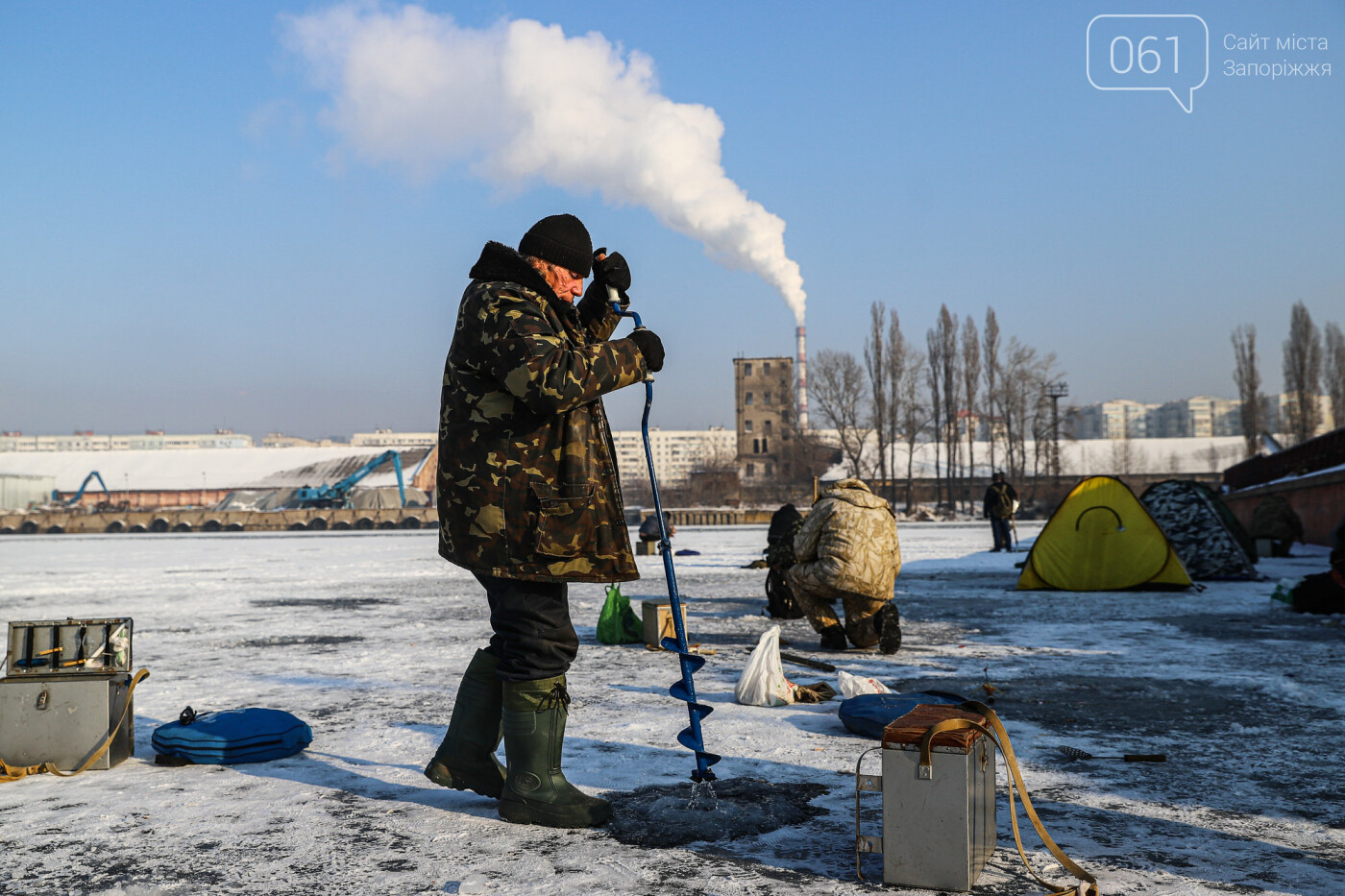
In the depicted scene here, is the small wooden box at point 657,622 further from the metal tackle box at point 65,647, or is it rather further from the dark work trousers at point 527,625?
the dark work trousers at point 527,625

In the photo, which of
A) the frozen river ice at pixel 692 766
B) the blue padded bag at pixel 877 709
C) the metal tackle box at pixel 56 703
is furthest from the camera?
the blue padded bag at pixel 877 709

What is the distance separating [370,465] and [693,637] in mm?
58975

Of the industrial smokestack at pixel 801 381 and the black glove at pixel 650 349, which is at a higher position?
the industrial smokestack at pixel 801 381

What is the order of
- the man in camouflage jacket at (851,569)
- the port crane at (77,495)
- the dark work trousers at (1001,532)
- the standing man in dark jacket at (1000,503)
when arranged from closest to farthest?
the man in camouflage jacket at (851,569) → the standing man in dark jacket at (1000,503) → the dark work trousers at (1001,532) → the port crane at (77,495)

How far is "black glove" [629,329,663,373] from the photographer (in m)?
3.18

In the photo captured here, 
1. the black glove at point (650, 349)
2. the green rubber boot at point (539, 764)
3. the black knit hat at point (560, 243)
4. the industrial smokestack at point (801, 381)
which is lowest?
the green rubber boot at point (539, 764)

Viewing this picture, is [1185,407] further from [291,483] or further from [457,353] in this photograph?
[457,353]

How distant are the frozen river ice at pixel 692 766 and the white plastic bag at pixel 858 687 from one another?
34 cm

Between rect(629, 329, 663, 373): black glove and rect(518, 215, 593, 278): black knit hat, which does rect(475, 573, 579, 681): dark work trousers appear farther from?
rect(518, 215, 593, 278): black knit hat

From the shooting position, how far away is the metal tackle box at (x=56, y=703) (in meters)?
3.87

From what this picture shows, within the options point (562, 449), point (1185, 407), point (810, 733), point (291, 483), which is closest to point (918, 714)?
point (562, 449)

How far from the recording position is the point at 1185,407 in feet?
639

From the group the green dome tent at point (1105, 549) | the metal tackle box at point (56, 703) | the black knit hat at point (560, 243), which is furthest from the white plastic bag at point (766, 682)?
the green dome tent at point (1105, 549)

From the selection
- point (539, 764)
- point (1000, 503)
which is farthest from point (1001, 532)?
point (539, 764)
